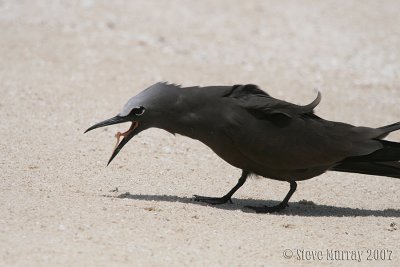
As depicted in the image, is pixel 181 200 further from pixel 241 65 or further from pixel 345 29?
pixel 345 29

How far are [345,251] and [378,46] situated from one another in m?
10.5

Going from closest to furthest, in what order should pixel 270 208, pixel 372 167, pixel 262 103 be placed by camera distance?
pixel 262 103
pixel 270 208
pixel 372 167

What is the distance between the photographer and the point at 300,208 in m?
8.12

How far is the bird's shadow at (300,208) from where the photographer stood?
7718 millimetres

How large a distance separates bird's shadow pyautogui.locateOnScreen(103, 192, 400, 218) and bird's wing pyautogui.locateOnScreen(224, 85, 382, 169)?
0.53m

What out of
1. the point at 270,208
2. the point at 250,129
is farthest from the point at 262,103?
the point at 270,208

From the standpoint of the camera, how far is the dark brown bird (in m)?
7.40

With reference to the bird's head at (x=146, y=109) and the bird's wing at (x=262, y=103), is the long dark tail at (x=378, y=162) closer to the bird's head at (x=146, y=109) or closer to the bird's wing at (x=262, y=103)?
the bird's wing at (x=262, y=103)

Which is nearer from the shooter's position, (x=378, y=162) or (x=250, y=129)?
(x=250, y=129)

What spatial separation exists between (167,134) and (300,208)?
270 cm

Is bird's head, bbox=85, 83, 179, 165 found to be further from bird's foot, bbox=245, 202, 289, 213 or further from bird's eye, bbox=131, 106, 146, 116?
bird's foot, bbox=245, 202, 289, 213

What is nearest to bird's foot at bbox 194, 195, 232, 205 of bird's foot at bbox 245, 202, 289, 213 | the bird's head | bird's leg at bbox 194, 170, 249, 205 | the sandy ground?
bird's leg at bbox 194, 170, 249, 205

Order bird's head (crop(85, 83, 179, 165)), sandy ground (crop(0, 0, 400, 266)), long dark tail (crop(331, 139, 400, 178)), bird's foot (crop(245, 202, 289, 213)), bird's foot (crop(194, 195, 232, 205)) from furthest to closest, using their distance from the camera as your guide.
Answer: long dark tail (crop(331, 139, 400, 178))
bird's foot (crop(194, 195, 232, 205))
bird's foot (crop(245, 202, 289, 213))
bird's head (crop(85, 83, 179, 165))
sandy ground (crop(0, 0, 400, 266))

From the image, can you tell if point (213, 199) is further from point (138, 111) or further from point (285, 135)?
point (138, 111)
